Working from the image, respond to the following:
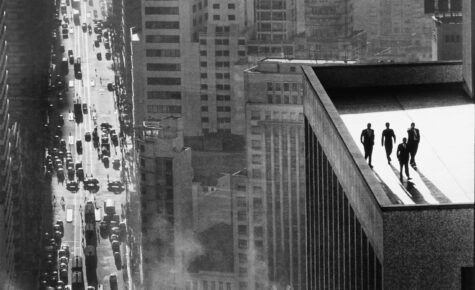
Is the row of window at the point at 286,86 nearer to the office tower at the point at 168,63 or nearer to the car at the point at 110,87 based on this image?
the office tower at the point at 168,63

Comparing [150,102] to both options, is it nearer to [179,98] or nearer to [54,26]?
[179,98]

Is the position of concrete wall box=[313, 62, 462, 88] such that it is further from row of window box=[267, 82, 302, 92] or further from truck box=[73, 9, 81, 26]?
truck box=[73, 9, 81, 26]

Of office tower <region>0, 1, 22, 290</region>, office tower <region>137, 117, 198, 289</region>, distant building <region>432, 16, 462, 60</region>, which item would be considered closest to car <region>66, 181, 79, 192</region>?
office tower <region>0, 1, 22, 290</region>

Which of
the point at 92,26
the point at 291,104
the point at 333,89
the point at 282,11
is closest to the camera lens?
the point at 333,89

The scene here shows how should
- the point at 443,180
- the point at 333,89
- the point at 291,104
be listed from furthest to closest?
Result: the point at 291,104 < the point at 333,89 < the point at 443,180

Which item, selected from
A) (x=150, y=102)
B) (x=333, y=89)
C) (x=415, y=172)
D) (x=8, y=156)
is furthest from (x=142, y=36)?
(x=415, y=172)

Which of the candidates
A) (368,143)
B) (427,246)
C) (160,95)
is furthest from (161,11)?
(427,246)

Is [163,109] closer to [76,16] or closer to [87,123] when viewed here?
[87,123]
